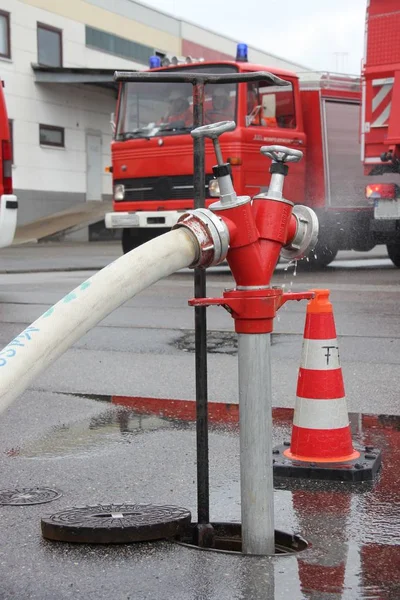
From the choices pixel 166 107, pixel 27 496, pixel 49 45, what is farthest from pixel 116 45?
pixel 27 496

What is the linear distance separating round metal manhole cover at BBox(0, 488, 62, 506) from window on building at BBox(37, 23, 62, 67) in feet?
92.8

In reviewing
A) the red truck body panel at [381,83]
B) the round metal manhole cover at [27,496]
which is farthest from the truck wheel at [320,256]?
the round metal manhole cover at [27,496]

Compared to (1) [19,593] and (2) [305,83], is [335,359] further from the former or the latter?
(2) [305,83]

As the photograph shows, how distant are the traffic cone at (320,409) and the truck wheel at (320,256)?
11.6m

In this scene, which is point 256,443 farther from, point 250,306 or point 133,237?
point 133,237

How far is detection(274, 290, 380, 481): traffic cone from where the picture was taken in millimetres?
4195

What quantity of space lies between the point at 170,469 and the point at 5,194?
299 inches

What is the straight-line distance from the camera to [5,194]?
11281 millimetres

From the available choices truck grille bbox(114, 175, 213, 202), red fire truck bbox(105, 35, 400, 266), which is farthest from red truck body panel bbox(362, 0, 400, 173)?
truck grille bbox(114, 175, 213, 202)

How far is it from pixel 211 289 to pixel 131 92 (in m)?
4.23

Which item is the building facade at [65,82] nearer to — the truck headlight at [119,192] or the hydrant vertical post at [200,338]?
the truck headlight at [119,192]

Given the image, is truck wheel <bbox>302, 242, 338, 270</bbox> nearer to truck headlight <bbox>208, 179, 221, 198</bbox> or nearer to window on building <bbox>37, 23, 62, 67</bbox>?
truck headlight <bbox>208, 179, 221, 198</bbox>

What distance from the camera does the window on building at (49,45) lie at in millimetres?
30828

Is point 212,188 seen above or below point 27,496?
above
